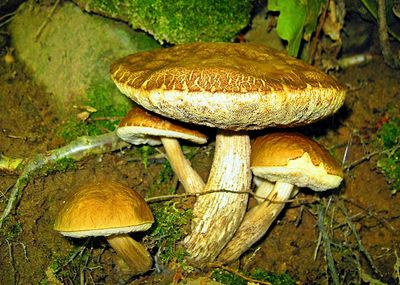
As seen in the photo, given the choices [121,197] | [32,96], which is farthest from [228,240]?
[32,96]

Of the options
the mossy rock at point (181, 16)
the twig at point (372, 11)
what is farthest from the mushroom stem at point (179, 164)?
Answer: the twig at point (372, 11)

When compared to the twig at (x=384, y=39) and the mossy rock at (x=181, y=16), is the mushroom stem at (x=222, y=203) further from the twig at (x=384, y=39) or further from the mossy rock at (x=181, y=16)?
the twig at (x=384, y=39)

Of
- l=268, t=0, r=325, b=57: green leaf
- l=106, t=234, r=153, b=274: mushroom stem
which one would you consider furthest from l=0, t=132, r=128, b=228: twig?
l=268, t=0, r=325, b=57: green leaf

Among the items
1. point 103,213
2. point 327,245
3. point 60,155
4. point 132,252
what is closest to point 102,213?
point 103,213

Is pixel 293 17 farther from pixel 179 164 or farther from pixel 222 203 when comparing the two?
pixel 222 203

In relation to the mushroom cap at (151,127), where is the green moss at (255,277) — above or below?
below

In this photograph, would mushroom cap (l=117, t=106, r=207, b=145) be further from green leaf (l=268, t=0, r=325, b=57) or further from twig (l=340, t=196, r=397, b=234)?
twig (l=340, t=196, r=397, b=234)
